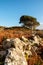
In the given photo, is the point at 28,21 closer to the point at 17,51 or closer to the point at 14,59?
the point at 17,51

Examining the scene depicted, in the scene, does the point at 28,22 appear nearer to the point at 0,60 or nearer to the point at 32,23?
the point at 32,23

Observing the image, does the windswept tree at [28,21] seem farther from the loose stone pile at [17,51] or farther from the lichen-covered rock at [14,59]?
the lichen-covered rock at [14,59]

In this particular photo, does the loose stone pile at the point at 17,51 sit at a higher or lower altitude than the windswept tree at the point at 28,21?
lower

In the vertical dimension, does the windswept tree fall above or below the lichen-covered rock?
above

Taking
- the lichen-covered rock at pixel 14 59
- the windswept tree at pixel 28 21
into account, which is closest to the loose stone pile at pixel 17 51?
the lichen-covered rock at pixel 14 59

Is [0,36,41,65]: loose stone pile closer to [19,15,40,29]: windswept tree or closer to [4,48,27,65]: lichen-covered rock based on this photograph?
[4,48,27,65]: lichen-covered rock

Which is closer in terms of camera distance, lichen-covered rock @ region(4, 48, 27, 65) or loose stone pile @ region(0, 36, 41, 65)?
lichen-covered rock @ region(4, 48, 27, 65)

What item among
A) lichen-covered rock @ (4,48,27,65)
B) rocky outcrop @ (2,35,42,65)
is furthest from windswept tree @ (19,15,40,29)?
lichen-covered rock @ (4,48,27,65)

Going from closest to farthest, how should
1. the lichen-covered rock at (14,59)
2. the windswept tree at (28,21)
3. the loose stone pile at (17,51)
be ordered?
the lichen-covered rock at (14,59), the loose stone pile at (17,51), the windswept tree at (28,21)

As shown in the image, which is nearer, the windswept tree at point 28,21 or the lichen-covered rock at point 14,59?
the lichen-covered rock at point 14,59

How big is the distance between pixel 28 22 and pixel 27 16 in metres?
2.71

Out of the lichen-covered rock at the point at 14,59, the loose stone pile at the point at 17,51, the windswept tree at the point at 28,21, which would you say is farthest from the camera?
the windswept tree at the point at 28,21

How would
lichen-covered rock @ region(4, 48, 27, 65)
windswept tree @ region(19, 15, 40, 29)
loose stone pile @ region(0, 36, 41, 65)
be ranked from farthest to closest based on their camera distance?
windswept tree @ region(19, 15, 40, 29) → loose stone pile @ region(0, 36, 41, 65) → lichen-covered rock @ region(4, 48, 27, 65)

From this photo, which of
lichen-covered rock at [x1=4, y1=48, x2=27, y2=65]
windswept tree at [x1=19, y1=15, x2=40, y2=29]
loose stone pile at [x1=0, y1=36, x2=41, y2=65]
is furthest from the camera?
windswept tree at [x1=19, y1=15, x2=40, y2=29]
